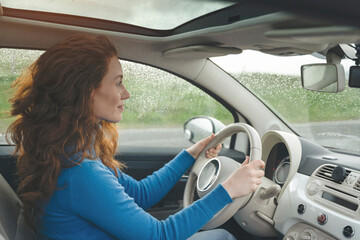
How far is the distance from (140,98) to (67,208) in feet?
4.45

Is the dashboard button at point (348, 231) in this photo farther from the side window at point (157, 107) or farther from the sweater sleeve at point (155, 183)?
the side window at point (157, 107)

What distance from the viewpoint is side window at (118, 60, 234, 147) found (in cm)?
251

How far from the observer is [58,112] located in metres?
1.38

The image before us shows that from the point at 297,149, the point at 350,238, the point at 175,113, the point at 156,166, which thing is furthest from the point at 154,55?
the point at 350,238

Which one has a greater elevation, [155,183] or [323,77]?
[323,77]

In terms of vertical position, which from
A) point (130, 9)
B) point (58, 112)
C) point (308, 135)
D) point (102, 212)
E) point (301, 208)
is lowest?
point (301, 208)

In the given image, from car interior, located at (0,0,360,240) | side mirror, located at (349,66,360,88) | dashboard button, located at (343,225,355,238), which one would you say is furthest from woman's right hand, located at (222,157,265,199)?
side mirror, located at (349,66,360,88)

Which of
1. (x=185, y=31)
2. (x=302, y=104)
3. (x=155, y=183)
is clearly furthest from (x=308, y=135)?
(x=155, y=183)

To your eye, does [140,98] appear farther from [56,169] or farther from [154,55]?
[56,169]

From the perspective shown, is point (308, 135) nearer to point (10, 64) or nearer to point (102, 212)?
point (102, 212)

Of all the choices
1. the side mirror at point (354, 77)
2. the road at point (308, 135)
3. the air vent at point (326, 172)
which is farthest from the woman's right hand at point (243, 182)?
the road at point (308, 135)

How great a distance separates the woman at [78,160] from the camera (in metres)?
1.29

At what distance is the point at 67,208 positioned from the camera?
1.32 metres

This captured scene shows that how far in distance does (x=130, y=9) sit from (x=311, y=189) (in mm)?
1287
